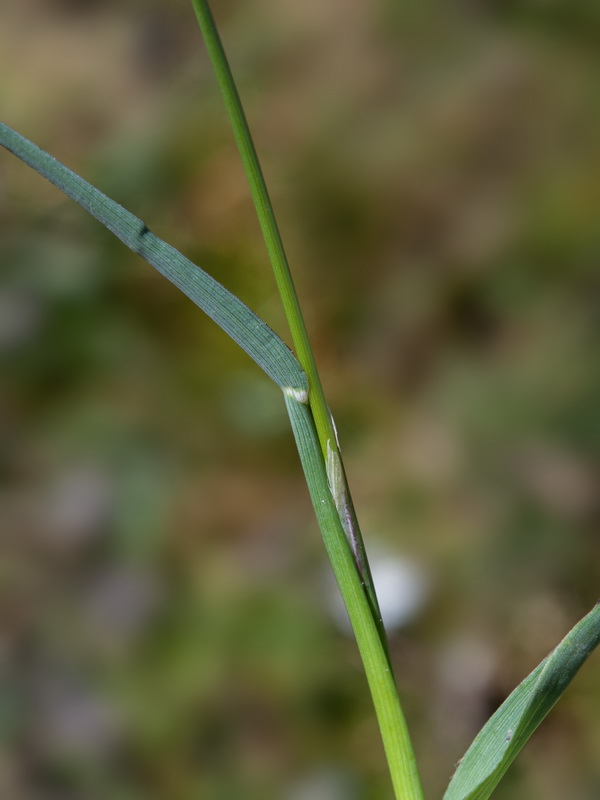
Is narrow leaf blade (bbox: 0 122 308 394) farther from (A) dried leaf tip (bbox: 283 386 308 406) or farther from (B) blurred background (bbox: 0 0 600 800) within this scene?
(B) blurred background (bbox: 0 0 600 800)

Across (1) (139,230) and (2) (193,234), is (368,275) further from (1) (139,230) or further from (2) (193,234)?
(1) (139,230)

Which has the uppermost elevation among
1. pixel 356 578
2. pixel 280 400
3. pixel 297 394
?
pixel 297 394

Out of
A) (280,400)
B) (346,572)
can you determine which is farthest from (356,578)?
(280,400)

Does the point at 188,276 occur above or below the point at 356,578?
above

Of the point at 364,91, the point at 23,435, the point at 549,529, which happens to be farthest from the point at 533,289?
the point at 23,435

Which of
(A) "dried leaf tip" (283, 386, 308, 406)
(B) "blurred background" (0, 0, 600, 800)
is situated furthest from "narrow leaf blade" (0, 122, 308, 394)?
(B) "blurred background" (0, 0, 600, 800)

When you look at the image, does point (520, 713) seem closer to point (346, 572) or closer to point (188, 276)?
point (346, 572)
